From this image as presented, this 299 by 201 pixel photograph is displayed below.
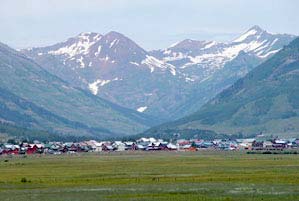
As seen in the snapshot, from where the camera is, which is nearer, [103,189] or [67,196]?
[67,196]

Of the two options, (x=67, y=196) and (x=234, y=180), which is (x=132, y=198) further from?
(x=234, y=180)

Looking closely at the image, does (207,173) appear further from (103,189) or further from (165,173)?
(103,189)

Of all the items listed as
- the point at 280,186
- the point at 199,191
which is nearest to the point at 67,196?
the point at 199,191

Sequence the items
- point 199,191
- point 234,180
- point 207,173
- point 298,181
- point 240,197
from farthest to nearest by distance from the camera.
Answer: point 207,173 < point 234,180 < point 298,181 < point 199,191 < point 240,197

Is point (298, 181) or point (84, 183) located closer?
point (298, 181)

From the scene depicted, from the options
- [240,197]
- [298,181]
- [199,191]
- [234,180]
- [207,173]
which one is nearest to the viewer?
[240,197]

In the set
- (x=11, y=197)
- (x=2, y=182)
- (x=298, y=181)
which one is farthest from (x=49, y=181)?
(x=298, y=181)

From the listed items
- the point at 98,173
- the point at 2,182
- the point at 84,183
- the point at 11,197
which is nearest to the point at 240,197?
the point at 11,197

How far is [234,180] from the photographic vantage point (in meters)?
106

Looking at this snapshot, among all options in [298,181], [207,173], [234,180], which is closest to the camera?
[298,181]

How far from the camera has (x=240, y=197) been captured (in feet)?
270

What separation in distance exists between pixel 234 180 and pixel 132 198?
79.3ft

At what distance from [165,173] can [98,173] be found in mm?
10847

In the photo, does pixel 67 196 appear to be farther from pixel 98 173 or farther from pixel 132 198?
pixel 98 173
